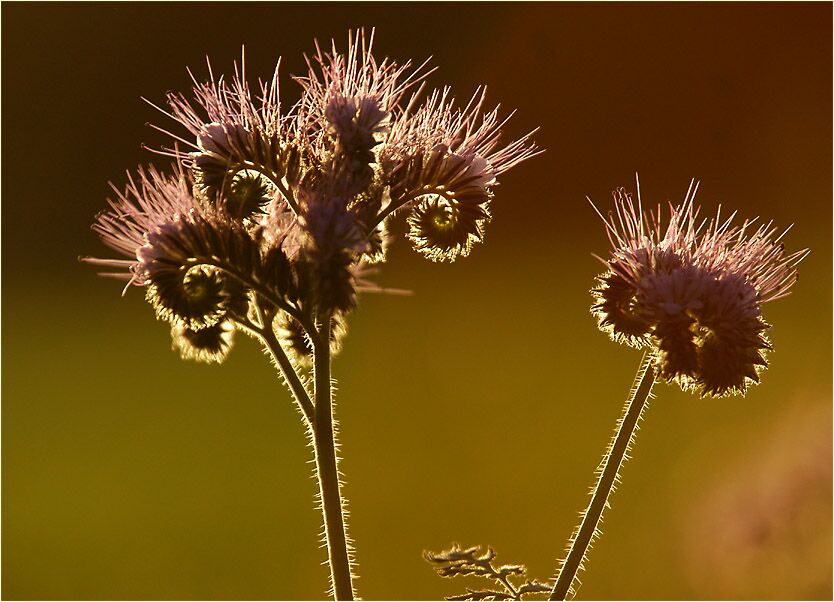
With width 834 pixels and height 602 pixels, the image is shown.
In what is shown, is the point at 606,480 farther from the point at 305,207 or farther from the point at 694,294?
the point at 305,207

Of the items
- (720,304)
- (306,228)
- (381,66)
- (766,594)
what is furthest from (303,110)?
(766,594)

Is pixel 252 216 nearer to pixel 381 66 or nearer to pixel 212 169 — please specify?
pixel 212 169

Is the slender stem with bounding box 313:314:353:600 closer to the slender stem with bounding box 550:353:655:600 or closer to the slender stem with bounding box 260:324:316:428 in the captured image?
the slender stem with bounding box 260:324:316:428

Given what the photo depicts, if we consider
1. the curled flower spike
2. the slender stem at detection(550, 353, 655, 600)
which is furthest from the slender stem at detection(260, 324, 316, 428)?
the slender stem at detection(550, 353, 655, 600)

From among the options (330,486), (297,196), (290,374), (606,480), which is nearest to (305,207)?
(297,196)

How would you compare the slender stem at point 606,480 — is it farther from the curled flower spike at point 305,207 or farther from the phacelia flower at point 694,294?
the curled flower spike at point 305,207

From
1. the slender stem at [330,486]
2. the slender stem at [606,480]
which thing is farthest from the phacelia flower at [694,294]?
the slender stem at [330,486]
